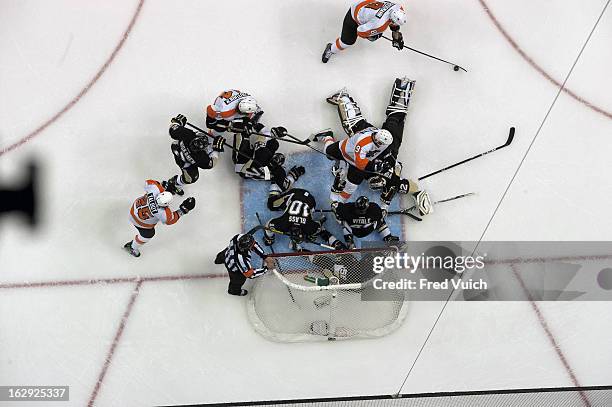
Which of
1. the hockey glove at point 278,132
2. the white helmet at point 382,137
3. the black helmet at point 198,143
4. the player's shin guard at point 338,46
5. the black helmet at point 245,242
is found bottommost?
the black helmet at point 245,242

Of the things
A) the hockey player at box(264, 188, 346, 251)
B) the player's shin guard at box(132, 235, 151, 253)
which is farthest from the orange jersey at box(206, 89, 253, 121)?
the player's shin guard at box(132, 235, 151, 253)

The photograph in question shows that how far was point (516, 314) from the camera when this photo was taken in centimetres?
534

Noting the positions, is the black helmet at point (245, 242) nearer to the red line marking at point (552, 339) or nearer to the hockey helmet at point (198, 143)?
the hockey helmet at point (198, 143)

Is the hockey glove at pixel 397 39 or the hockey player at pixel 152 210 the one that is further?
the hockey glove at pixel 397 39

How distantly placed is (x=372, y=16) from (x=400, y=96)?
0.69m

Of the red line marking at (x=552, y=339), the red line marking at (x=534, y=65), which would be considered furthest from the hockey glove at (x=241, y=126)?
the red line marking at (x=552, y=339)

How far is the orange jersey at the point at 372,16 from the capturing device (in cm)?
501

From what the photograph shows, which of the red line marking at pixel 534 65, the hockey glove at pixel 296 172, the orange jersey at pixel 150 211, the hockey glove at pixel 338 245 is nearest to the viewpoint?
the orange jersey at pixel 150 211

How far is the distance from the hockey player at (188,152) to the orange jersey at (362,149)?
3.04 feet

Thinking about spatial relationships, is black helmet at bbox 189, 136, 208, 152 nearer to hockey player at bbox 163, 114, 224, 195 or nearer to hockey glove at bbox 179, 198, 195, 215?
hockey player at bbox 163, 114, 224, 195

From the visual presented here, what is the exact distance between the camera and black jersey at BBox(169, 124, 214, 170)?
482 cm

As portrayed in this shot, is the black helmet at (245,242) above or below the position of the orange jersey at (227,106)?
below

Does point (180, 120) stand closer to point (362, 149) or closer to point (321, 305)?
point (362, 149)

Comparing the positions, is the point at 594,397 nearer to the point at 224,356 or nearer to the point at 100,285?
the point at 224,356
